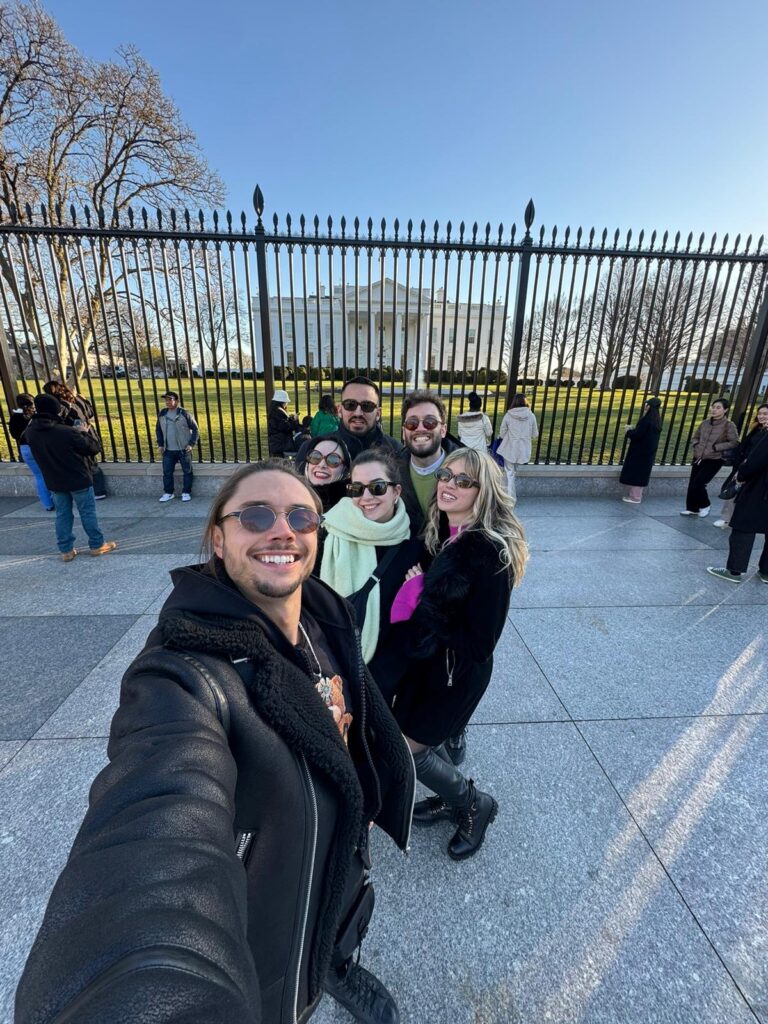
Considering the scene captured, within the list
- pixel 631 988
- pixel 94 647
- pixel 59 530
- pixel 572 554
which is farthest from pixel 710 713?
pixel 59 530

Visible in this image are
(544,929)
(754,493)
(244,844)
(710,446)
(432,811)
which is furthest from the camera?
(710,446)

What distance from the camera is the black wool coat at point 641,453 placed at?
253 inches

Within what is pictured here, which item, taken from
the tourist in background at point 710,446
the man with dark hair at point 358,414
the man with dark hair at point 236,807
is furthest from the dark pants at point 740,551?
the man with dark hair at point 236,807

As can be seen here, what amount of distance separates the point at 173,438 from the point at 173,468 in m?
0.59

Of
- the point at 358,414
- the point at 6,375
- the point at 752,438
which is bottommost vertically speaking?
the point at 752,438

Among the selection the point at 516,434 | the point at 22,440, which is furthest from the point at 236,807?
the point at 22,440

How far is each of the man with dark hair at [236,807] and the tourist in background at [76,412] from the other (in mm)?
4949

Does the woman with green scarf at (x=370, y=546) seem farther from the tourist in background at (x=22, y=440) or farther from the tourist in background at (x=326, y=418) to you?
the tourist in background at (x=22, y=440)

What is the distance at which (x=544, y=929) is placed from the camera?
5.27ft

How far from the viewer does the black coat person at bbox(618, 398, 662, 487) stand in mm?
6352

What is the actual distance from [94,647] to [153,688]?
9.77ft

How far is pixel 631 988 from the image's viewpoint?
4.75 feet

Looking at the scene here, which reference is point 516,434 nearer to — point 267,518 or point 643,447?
point 643,447

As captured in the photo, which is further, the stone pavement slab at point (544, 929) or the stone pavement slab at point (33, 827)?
the stone pavement slab at point (33, 827)
